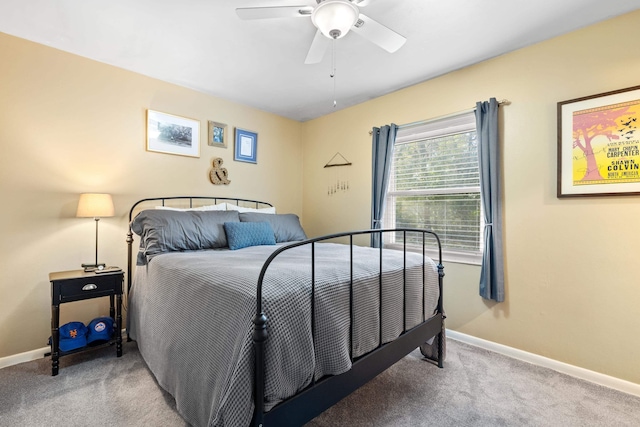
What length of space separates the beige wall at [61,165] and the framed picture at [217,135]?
30 centimetres

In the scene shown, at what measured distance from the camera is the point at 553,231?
2.18 m

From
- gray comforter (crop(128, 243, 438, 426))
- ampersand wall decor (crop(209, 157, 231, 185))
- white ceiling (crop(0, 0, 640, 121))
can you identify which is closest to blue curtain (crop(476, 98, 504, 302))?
white ceiling (crop(0, 0, 640, 121))

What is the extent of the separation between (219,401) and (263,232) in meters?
1.74

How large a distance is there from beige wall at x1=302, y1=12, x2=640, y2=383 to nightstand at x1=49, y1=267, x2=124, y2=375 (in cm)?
278

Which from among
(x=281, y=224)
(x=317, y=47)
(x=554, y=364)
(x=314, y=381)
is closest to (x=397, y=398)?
(x=314, y=381)

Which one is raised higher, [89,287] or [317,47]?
[317,47]

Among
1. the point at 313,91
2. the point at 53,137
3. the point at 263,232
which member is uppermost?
the point at 313,91

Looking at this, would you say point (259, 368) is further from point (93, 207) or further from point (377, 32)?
point (93, 207)

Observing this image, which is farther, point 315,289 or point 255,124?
point 255,124

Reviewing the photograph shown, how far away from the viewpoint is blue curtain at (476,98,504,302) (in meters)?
2.38

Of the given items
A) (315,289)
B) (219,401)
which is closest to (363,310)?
(315,289)

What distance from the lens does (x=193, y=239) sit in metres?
2.43

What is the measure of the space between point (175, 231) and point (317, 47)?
5.65 feet

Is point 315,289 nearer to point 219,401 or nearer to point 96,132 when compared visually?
point 219,401
